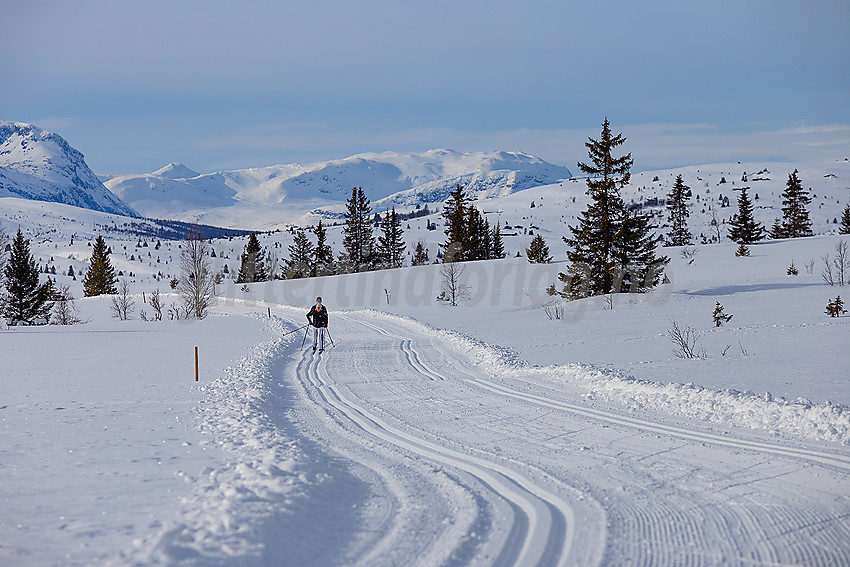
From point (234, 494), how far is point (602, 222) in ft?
107

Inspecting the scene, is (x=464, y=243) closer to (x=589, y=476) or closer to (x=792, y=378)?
(x=792, y=378)

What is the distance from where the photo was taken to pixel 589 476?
20.9 feet

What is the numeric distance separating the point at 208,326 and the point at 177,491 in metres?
28.1

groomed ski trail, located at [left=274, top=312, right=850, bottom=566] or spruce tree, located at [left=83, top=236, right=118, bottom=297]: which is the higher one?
spruce tree, located at [left=83, top=236, right=118, bottom=297]

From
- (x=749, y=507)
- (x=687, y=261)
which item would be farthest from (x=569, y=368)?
(x=687, y=261)

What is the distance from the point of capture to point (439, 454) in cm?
738

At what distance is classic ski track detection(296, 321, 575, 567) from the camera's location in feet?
14.9

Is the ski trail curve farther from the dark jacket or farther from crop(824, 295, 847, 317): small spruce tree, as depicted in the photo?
crop(824, 295, 847, 317): small spruce tree

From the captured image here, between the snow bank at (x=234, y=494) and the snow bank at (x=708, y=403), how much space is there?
586 centimetres

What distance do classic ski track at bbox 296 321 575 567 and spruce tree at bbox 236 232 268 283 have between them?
2985 inches

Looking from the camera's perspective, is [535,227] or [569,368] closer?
[569,368]

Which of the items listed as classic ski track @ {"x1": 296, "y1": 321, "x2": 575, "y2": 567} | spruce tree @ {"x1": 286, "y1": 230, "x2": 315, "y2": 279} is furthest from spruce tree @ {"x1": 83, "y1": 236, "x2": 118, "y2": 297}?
classic ski track @ {"x1": 296, "y1": 321, "x2": 575, "y2": 567}

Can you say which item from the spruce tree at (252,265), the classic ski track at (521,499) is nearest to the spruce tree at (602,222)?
the classic ski track at (521,499)

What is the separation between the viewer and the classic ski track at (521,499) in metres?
4.55
